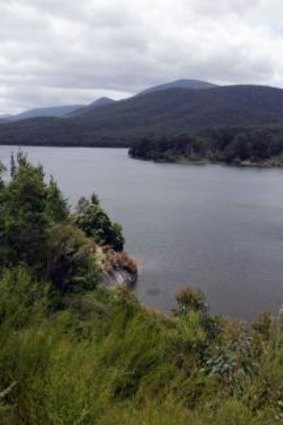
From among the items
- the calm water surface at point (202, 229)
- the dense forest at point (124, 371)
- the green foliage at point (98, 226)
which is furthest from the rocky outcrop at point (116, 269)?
the dense forest at point (124, 371)

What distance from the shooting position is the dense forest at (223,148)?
519ft

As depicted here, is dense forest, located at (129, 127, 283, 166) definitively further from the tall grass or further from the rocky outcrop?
the tall grass

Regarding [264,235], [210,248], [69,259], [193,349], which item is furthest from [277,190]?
[193,349]

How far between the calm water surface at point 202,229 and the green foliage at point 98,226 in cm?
251

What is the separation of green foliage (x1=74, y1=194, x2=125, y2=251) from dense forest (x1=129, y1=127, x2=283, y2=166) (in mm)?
107929

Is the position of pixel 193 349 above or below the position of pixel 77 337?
below

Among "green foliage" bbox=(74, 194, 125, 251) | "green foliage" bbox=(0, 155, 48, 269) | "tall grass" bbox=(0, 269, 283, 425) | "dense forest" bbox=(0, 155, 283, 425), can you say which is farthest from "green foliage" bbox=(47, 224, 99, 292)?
"tall grass" bbox=(0, 269, 283, 425)

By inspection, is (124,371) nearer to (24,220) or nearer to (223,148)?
(24,220)

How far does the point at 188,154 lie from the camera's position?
167 meters

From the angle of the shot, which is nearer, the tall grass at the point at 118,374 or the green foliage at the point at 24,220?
the tall grass at the point at 118,374

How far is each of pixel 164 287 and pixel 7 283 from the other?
121ft

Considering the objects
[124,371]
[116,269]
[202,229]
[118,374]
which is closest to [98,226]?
[116,269]

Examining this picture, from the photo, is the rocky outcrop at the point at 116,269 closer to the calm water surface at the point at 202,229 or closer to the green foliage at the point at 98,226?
the calm water surface at the point at 202,229

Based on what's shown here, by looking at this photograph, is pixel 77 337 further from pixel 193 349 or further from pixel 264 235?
pixel 264 235
